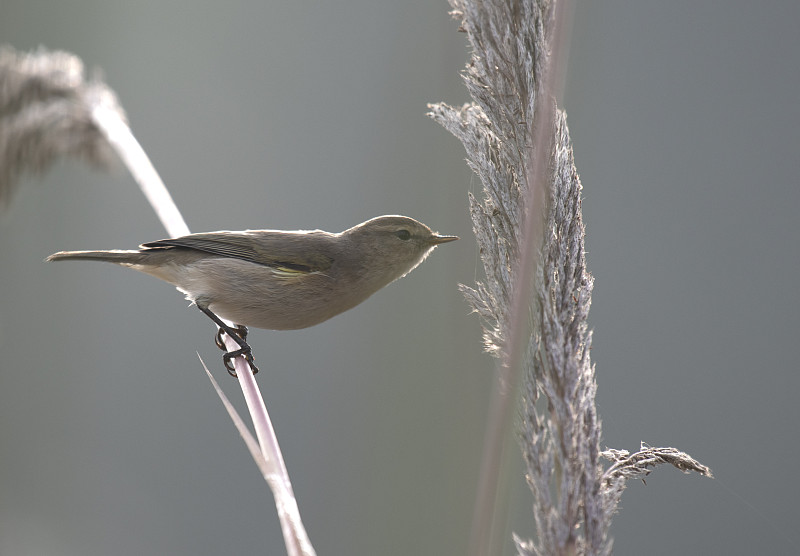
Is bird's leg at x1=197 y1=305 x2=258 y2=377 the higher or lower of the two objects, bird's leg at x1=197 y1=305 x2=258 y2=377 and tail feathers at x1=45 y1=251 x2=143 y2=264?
the lower

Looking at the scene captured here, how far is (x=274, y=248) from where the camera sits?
1.80 meters

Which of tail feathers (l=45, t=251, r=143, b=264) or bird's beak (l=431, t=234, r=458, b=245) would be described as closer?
tail feathers (l=45, t=251, r=143, b=264)

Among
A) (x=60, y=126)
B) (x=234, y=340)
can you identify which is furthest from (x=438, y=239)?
(x=60, y=126)

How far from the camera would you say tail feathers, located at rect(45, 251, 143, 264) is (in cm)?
155

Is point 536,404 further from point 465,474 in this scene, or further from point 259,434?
point 465,474

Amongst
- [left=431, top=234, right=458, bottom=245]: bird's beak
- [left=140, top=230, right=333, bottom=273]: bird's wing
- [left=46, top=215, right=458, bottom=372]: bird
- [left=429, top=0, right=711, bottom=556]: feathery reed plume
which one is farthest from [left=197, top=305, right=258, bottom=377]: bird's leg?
[left=429, top=0, right=711, bottom=556]: feathery reed plume

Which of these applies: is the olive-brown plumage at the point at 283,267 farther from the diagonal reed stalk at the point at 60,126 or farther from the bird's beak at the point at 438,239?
the diagonal reed stalk at the point at 60,126

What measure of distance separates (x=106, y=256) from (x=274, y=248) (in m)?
0.44

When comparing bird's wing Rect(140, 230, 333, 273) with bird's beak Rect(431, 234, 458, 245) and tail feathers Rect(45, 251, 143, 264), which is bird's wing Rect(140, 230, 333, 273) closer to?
tail feathers Rect(45, 251, 143, 264)

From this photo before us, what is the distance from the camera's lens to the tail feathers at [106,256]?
1.55 metres

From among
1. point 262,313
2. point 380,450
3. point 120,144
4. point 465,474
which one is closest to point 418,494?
point 380,450

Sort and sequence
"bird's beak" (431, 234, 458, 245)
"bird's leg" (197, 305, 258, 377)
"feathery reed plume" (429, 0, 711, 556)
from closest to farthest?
"feathery reed plume" (429, 0, 711, 556) < "bird's leg" (197, 305, 258, 377) < "bird's beak" (431, 234, 458, 245)

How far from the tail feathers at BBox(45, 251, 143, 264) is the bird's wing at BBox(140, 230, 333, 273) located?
0.03 m

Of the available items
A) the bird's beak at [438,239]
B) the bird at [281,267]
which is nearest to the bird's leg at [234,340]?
the bird at [281,267]
